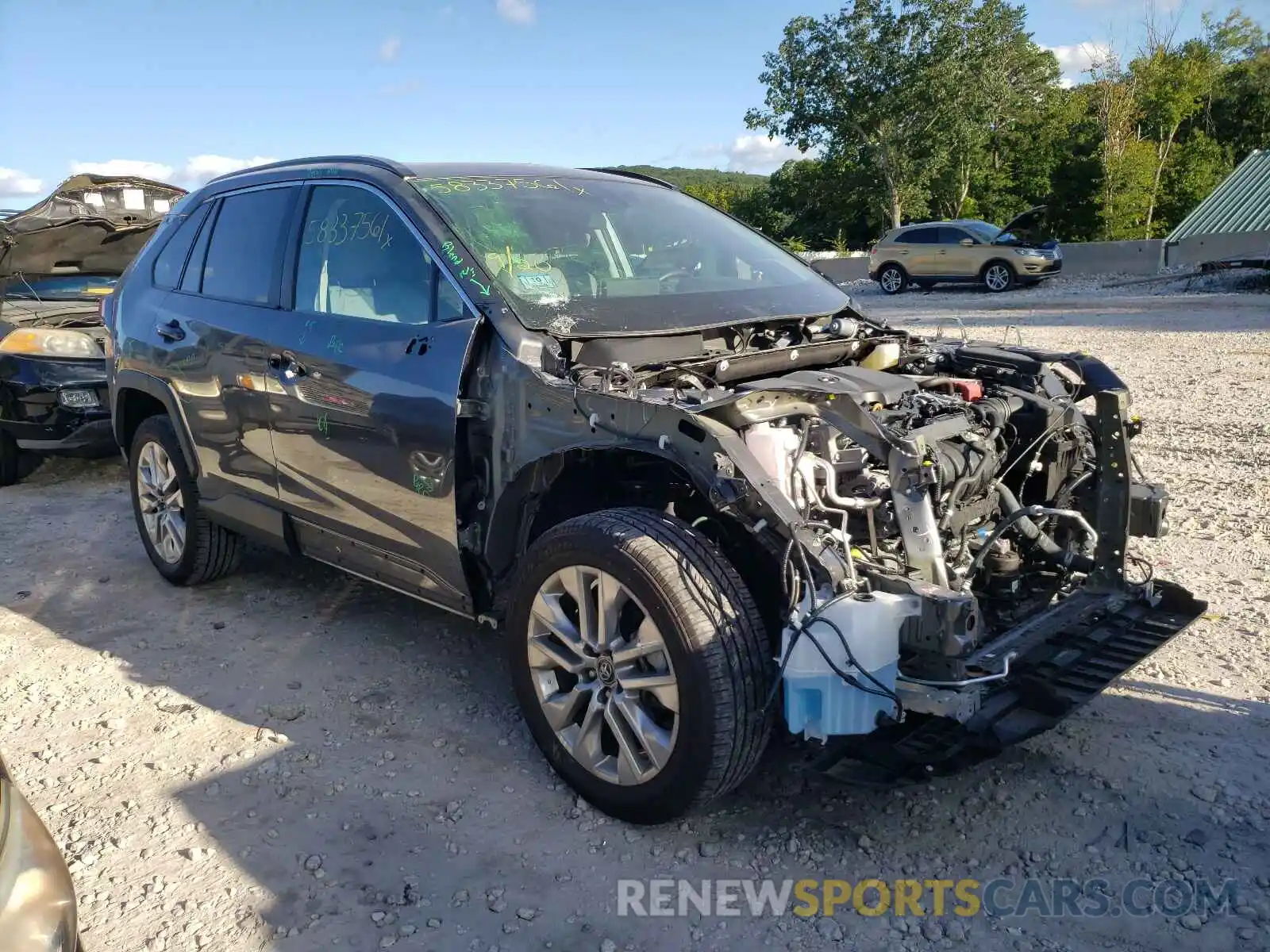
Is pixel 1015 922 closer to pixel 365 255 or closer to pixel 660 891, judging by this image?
pixel 660 891

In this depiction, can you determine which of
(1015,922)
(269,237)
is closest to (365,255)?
(269,237)

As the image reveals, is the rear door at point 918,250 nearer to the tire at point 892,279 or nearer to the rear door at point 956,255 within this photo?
the rear door at point 956,255

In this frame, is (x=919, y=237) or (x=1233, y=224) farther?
(x=919, y=237)

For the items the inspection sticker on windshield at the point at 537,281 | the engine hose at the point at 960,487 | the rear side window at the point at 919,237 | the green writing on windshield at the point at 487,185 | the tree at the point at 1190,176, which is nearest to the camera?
the engine hose at the point at 960,487

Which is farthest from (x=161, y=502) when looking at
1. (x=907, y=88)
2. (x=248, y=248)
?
(x=907, y=88)

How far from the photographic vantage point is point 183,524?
5117mm

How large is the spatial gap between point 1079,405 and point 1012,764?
1437mm

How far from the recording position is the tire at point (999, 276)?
21.4 metres

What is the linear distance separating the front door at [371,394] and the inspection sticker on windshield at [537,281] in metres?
0.24

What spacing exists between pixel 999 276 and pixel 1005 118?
619 inches

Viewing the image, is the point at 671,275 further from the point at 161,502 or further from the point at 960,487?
the point at 161,502

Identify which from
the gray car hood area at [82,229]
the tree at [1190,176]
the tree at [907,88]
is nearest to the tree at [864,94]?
the tree at [907,88]

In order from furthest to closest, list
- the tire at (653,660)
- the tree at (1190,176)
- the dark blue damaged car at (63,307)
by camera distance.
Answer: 1. the tree at (1190,176)
2. the dark blue damaged car at (63,307)
3. the tire at (653,660)

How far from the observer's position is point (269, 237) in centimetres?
439
